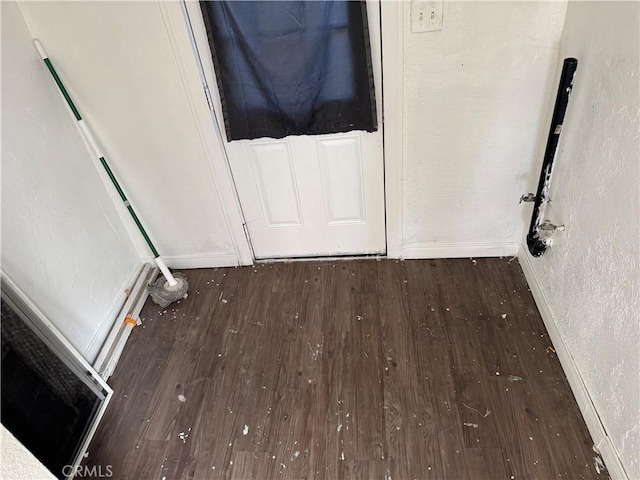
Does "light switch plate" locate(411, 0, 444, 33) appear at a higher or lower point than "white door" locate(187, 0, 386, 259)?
higher

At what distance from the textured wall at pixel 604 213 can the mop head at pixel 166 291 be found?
1713 mm

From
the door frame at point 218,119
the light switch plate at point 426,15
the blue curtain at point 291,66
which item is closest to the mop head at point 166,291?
the door frame at point 218,119

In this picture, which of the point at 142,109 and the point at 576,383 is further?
the point at 142,109

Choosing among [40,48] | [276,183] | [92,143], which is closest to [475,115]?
[276,183]

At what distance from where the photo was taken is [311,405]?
1716 millimetres

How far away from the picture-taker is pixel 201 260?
2385 mm

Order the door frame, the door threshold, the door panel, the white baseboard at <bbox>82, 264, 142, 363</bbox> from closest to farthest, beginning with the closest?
the door frame < the white baseboard at <bbox>82, 264, 142, 363</bbox> < the door panel < the door threshold

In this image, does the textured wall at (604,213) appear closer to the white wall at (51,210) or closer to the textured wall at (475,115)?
the textured wall at (475,115)

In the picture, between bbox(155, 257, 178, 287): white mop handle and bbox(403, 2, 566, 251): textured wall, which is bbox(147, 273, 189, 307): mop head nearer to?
bbox(155, 257, 178, 287): white mop handle

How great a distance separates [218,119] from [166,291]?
2.89 feet

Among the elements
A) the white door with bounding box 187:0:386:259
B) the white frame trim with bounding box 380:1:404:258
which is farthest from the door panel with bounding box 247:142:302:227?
the white frame trim with bounding box 380:1:404:258

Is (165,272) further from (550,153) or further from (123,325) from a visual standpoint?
(550,153)

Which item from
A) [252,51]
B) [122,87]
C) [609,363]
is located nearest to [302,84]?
[252,51]

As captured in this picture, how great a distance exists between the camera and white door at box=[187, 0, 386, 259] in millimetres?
1966
